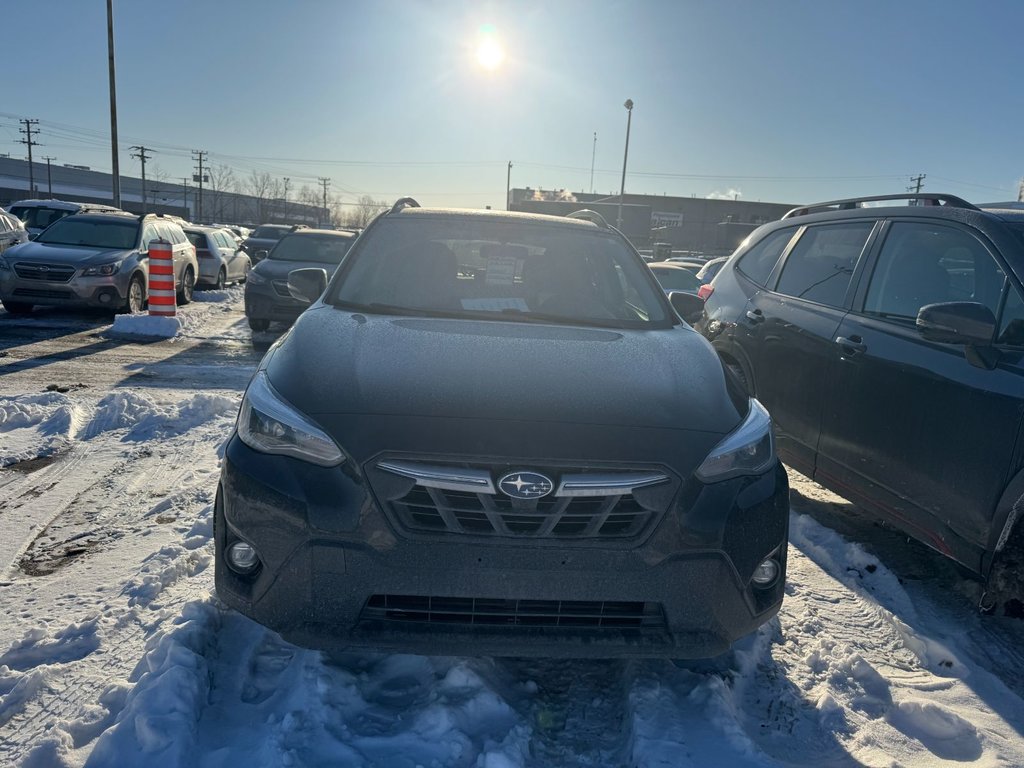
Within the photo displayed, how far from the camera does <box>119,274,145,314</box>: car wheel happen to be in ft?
38.2

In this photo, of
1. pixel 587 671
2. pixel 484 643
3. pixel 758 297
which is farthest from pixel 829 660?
pixel 758 297

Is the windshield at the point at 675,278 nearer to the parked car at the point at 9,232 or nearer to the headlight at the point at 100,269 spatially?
the headlight at the point at 100,269

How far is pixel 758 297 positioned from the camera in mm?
5062

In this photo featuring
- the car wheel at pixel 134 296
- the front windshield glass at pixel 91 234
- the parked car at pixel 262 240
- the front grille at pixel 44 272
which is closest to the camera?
the front grille at pixel 44 272

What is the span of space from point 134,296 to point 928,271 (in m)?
11.9

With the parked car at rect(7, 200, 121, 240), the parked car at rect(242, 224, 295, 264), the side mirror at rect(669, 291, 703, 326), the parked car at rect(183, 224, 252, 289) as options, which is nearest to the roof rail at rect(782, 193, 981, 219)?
the side mirror at rect(669, 291, 703, 326)

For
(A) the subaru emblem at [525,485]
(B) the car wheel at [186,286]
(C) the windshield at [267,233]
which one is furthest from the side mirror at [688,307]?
(C) the windshield at [267,233]

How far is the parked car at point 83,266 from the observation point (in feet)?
36.0

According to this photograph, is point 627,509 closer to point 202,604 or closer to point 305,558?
point 305,558

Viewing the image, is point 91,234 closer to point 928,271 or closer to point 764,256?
point 764,256

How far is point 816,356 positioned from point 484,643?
A: 2.95m

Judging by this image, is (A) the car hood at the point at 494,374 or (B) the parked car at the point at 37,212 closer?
(A) the car hood at the point at 494,374

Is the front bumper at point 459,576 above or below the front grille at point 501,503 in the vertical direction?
below

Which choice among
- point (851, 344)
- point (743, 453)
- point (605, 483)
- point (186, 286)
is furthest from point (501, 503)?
point (186, 286)
